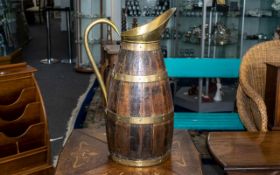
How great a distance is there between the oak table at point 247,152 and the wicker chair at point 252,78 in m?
0.37

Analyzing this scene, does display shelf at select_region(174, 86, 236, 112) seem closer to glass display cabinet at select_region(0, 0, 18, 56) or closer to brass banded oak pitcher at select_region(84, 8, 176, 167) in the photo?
glass display cabinet at select_region(0, 0, 18, 56)

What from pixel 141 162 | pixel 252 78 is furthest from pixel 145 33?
pixel 252 78

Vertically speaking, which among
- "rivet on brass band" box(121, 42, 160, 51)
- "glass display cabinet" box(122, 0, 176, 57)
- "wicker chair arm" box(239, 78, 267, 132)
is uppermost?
"glass display cabinet" box(122, 0, 176, 57)

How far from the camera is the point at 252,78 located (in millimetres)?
1898

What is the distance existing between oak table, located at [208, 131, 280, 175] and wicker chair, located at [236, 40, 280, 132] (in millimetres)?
369

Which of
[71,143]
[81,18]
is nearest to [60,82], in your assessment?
[81,18]

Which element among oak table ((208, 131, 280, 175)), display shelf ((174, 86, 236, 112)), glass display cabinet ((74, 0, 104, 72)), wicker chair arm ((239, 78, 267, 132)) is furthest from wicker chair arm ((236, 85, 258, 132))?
glass display cabinet ((74, 0, 104, 72))

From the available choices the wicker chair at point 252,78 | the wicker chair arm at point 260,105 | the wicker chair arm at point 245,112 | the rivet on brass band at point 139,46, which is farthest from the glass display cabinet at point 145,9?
the rivet on brass band at point 139,46

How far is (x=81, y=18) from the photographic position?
16.9 feet

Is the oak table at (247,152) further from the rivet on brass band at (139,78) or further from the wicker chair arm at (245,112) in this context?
the wicker chair arm at (245,112)

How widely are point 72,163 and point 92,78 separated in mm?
3799

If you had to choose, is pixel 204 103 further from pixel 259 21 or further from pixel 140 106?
pixel 140 106

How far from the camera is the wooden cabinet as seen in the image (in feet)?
6.23

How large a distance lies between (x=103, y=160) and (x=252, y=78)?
3.63ft
